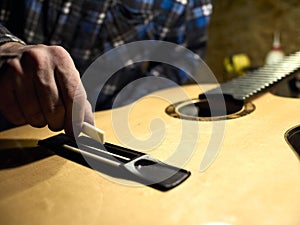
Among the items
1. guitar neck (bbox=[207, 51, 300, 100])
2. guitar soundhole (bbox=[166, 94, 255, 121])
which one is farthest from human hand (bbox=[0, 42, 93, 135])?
guitar neck (bbox=[207, 51, 300, 100])

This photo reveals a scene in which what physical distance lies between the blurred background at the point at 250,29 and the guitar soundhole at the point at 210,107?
0.66 metres

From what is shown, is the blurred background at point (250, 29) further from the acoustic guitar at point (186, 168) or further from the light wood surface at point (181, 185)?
the light wood surface at point (181, 185)

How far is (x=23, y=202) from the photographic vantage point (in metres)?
0.48

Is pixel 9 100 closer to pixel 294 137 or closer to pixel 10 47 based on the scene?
pixel 10 47

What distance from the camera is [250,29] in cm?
155

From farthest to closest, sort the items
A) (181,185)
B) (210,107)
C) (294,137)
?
(210,107)
(294,137)
(181,185)

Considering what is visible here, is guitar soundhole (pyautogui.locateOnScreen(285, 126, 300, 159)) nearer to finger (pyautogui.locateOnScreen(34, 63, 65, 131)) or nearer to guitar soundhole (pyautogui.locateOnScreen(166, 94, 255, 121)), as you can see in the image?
guitar soundhole (pyautogui.locateOnScreen(166, 94, 255, 121))

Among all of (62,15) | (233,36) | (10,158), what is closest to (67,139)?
(10,158)

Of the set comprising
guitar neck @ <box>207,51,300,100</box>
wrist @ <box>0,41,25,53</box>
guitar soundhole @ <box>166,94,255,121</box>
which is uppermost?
wrist @ <box>0,41,25,53</box>

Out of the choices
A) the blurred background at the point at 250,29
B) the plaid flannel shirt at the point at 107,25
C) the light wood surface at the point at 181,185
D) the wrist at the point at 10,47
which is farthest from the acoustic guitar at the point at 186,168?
the blurred background at the point at 250,29

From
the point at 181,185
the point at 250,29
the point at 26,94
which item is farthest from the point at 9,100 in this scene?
the point at 250,29

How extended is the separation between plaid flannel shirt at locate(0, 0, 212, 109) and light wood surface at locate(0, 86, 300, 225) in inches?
15.1

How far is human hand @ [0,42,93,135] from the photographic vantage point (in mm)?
522

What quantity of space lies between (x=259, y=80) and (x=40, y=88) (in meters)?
0.59
